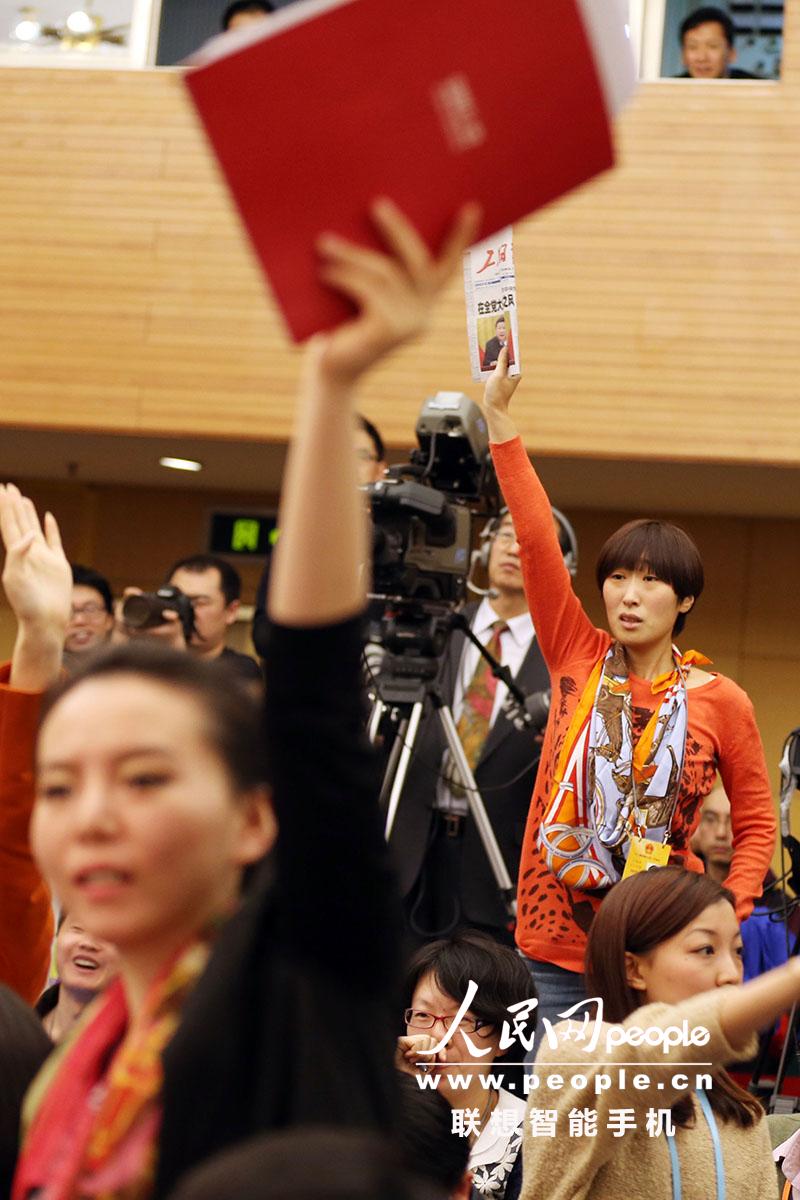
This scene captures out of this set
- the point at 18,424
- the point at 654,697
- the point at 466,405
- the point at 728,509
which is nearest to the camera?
the point at 654,697

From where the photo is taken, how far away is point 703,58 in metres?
5.14

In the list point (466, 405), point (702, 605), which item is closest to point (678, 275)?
point (702, 605)

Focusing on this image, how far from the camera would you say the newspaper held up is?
2580mm

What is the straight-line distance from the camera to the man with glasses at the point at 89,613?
411 cm

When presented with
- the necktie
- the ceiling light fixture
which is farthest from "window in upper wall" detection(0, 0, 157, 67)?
the necktie

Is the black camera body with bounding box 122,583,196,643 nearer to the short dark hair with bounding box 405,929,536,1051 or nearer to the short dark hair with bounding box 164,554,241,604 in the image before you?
the short dark hair with bounding box 164,554,241,604

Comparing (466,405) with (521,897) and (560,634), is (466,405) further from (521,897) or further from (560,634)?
(521,897)

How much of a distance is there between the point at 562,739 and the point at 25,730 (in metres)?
1.30

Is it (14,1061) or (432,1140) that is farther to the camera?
(432,1140)

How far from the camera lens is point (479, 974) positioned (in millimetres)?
2342

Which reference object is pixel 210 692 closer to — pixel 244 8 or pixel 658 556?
pixel 658 556

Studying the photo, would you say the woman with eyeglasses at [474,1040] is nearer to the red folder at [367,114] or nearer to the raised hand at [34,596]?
the raised hand at [34,596]

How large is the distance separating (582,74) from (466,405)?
2.19 metres

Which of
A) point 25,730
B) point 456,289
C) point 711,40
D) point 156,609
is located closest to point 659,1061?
point 25,730
